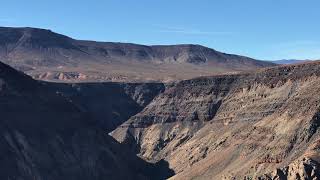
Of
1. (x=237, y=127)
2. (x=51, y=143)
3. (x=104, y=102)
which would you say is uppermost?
(x=237, y=127)

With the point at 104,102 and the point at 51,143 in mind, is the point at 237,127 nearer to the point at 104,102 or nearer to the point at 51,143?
the point at 51,143

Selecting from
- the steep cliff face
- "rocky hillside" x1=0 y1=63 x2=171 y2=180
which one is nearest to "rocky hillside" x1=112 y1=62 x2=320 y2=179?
the steep cliff face

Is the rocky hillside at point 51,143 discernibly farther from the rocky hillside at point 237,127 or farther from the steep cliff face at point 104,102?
the steep cliff face at point 104,102

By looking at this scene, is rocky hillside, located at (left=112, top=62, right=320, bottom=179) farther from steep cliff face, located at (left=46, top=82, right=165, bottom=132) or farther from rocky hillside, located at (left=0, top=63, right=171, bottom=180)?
rocky hillside, located at (left=0, top=63, right=171, bottom=180)

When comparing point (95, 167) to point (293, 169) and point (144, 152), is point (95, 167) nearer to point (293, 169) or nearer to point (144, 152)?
point (144, 152)

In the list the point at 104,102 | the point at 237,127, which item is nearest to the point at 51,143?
the point at 237,127

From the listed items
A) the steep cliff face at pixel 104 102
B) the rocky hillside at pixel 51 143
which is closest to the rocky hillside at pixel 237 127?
the steep cliff face at pixel 104 102
